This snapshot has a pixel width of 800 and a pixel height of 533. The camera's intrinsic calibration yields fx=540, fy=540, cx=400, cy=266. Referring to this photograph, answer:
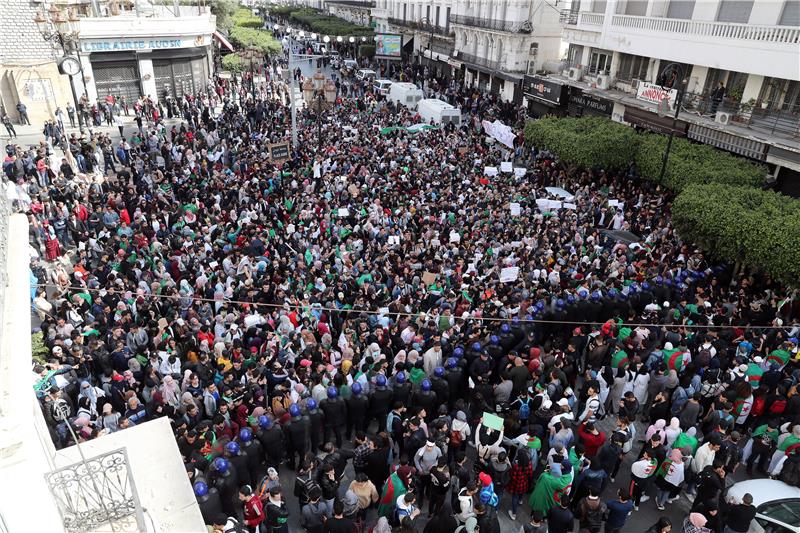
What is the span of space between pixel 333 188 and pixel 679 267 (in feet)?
34.3

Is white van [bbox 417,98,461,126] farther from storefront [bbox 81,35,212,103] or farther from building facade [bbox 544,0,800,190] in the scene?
storefront [bbox 81,35,212,103]

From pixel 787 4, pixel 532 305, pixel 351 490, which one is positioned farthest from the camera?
pixel 787 4

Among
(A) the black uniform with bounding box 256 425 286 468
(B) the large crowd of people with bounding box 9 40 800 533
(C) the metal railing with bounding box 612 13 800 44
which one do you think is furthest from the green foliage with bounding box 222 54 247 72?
(A) the black uniform with bounding box 256 425 286 468

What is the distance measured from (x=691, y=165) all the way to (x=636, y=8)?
10.2 meters

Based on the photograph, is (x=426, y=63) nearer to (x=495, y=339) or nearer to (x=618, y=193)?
(x=618, y=193)

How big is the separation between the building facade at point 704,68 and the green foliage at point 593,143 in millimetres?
1773

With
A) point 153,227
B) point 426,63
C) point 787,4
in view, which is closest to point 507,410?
point 153,227

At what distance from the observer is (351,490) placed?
6973 mm

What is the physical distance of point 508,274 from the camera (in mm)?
12125

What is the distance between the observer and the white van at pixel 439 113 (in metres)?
26.9

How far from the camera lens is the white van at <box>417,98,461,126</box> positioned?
88.4 ft

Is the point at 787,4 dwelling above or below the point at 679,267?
above

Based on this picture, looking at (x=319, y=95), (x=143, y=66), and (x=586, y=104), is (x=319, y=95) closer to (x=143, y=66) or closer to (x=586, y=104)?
(x=586, y=104)

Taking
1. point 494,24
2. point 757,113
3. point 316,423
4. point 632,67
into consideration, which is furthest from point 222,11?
point 316,423
